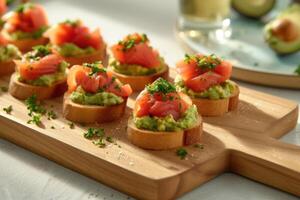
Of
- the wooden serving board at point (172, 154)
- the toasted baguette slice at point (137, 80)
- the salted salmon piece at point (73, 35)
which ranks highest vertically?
the salted salmon piece at point (73, 35)

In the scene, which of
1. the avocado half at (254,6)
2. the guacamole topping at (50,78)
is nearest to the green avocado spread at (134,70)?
the guacamole topping at (50,78)

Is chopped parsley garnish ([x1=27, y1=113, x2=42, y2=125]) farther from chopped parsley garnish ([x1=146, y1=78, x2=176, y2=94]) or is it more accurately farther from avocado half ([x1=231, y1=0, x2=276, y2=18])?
avocado half ([x1=231, y1=0, x2=276, y2=18])

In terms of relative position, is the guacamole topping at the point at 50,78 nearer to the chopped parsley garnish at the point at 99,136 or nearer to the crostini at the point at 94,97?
the crostini at the point at 94,97

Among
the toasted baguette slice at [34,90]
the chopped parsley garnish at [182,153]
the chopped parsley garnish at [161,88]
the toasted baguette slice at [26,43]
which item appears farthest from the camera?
the toasted baguette slice at [26,43]

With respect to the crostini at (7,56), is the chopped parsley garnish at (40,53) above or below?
above

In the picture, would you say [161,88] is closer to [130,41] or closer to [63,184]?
[63,184]

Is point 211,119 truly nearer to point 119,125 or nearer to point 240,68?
point 119,125
